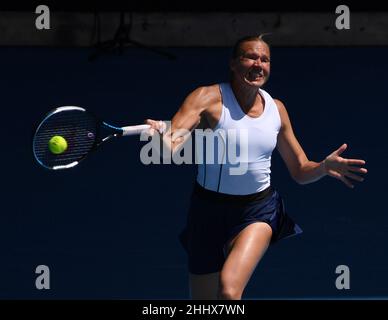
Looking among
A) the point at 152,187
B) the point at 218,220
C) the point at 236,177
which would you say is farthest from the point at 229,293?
the point at 152,187

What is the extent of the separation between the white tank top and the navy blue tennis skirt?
47mm

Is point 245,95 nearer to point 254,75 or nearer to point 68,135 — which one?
point 254,75

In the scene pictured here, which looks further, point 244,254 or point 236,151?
point 236,151

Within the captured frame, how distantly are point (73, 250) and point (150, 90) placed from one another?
2.75 m

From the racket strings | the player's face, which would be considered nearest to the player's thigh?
the player's face

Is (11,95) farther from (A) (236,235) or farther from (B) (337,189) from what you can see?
(A) (236,235)

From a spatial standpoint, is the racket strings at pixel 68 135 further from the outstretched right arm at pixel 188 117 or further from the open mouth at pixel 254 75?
the open mouth at pixel 254 75

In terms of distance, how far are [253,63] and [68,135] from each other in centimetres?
94

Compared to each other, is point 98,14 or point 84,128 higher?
point 98,14

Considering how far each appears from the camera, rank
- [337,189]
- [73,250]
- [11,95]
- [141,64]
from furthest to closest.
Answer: [141,64] < [11,95] < [337,189] < [73,250]

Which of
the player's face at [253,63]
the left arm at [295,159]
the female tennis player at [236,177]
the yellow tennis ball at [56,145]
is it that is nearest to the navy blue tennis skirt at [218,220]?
the female tennis player at [236,177]

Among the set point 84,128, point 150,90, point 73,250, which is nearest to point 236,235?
point 84,128

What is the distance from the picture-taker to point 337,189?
920cm

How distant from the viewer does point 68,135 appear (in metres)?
6.39
